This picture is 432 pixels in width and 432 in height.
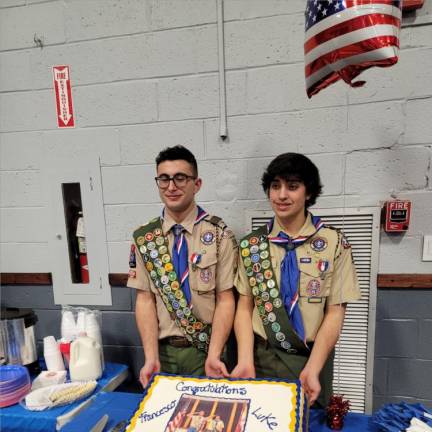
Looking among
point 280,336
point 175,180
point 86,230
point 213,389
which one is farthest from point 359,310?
point 86,230

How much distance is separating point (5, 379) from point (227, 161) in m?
1.18

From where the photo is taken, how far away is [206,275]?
3.54 ft

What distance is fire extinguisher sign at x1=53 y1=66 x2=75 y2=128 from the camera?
4.72 ft

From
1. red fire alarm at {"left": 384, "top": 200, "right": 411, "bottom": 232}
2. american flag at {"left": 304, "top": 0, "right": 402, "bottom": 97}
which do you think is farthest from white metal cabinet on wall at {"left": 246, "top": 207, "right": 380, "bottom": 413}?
american flag at {"left": 304, "top": 0, "right": 402, "bottom": 97}

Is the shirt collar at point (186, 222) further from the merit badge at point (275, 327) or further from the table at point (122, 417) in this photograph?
the table at point (122, 417)

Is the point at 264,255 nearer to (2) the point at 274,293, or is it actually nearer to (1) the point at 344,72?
(2) the point at 274,293

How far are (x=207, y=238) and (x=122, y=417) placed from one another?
60 centimetres

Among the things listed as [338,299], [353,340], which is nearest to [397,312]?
[353,340]

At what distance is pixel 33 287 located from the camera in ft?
5.39

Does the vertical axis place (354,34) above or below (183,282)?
above

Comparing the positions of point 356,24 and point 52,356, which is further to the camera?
point 52,356

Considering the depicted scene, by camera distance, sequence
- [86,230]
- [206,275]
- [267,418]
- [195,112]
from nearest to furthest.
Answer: [267,418]
[206,275]
[195,112]
[86,230]

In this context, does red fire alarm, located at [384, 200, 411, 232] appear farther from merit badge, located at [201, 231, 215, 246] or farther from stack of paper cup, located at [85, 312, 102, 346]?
stack of paper cup, located at [85, 312, 102, 346]

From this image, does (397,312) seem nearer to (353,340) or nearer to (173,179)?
(353,340)
